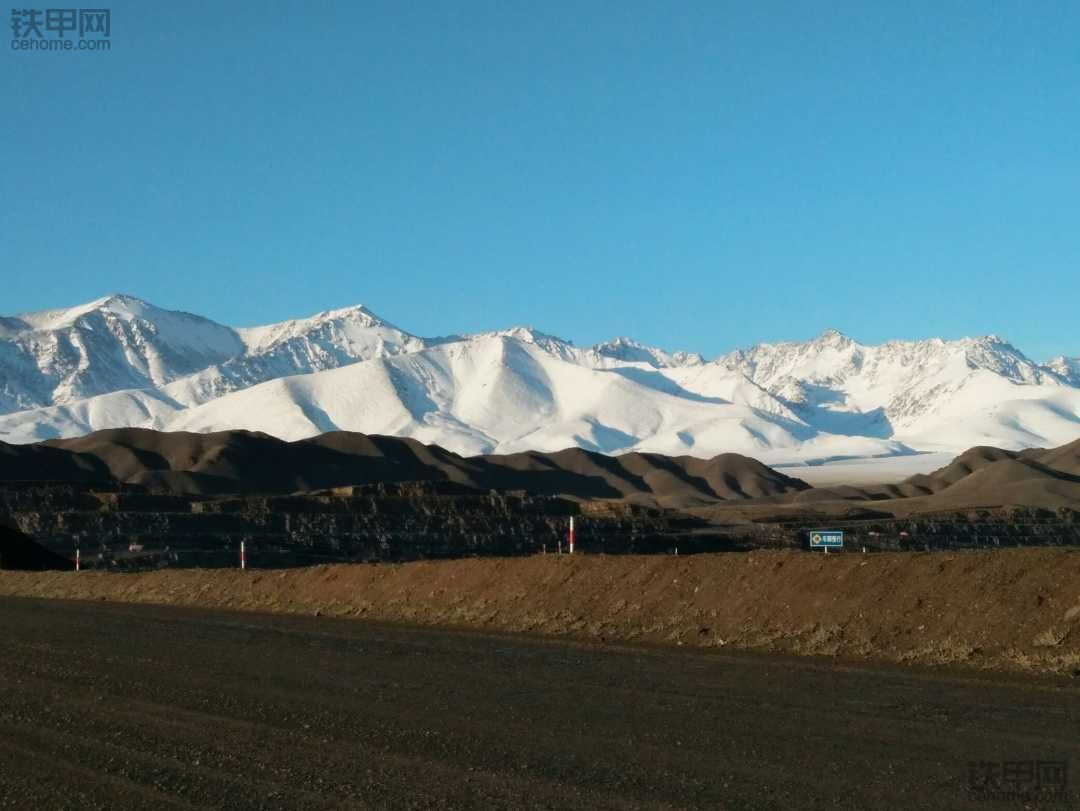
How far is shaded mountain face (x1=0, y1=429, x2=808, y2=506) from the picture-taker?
113 m

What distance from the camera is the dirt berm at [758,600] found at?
1499 cm

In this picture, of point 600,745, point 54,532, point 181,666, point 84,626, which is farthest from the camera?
point 54,532

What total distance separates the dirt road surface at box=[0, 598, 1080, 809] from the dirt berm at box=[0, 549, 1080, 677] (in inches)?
49.7

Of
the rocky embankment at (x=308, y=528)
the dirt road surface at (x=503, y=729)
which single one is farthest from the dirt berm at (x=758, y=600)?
the rocky embankment at (x=308, y=528)

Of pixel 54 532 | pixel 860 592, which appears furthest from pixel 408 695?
pixel 54 532

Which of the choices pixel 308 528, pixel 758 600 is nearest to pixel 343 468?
pixel 308 528

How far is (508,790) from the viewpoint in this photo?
856cm

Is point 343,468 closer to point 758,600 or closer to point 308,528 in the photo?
point 308,528

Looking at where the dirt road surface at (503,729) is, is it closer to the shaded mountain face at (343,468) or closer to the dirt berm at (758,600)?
the dirt berm at (758,600)

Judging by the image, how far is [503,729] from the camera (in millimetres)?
10648

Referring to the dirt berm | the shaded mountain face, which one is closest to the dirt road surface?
the dirt berm

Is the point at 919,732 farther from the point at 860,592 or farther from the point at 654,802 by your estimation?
the point at 860,592

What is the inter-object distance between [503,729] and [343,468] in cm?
12279

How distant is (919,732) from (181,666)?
8.20 m
